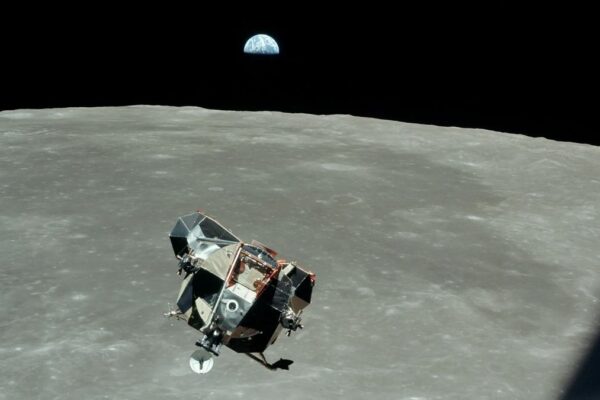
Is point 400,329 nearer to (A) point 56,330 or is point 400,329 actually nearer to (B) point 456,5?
(A) point 56,330

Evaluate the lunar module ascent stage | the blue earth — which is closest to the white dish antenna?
the lunar module ascent stage

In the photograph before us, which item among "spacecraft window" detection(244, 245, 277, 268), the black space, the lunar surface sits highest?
"spacecraft window" detection(244, 245, 277, 268)

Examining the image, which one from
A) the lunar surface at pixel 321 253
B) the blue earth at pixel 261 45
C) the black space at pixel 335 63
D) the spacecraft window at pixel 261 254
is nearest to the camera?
the spacecraft window at pixel 261 254

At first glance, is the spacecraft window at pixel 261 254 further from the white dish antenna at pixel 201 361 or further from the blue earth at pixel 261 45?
the blue earth at pixel 261 45

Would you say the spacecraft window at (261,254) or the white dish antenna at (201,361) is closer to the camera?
the white dish antenna at (201,361)

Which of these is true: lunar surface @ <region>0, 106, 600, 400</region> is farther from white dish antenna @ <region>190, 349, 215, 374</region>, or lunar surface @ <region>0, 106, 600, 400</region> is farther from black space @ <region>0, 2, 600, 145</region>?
black space @ <region>0, 2, 600, 145</region>

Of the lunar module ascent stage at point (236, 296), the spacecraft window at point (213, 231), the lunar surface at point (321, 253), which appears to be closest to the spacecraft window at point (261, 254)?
the lunar module ascent stage at point (236, 296)
